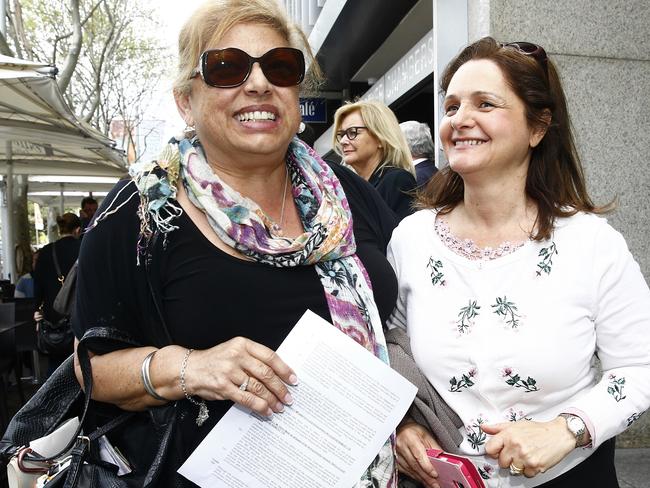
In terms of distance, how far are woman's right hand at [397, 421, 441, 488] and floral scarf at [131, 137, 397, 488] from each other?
0.16 ft

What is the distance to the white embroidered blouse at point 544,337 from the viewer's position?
5.77 feet

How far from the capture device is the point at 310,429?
64.1 inches

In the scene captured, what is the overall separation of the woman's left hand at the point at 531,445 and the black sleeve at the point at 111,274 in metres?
0.98

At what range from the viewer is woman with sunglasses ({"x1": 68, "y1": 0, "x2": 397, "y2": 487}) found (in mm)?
1632

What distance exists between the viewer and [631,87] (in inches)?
177

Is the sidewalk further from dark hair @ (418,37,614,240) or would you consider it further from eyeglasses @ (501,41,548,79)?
eyeglasses @ (501,41,548,79)

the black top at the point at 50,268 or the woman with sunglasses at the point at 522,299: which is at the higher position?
the woman with sunglasses at the point at 522,299

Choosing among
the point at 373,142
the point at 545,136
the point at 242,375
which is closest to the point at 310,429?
the point at 242,375

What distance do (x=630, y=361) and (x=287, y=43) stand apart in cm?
131

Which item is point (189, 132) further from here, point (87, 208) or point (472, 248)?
point (87, 208)

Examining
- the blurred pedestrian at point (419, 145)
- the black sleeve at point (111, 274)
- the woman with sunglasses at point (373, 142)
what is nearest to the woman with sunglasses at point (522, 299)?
the black sleeve at point (111, 274)

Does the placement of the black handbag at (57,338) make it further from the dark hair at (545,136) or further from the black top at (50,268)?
the dark hair at (545,136)

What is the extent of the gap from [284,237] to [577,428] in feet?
3.03

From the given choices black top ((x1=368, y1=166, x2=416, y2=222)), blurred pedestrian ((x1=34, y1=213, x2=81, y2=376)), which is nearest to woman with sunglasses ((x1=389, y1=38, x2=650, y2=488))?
black top ((x1=368, y1=166, x2=416, y2=222))
